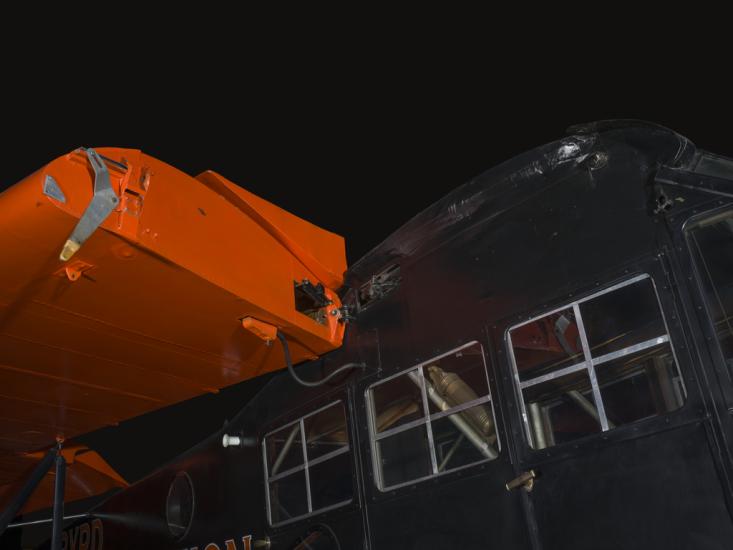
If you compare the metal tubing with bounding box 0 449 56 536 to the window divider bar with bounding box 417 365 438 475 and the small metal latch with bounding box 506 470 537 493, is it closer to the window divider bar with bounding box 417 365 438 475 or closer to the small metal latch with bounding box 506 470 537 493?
the window divider bar with bounding box 417 365 438 475

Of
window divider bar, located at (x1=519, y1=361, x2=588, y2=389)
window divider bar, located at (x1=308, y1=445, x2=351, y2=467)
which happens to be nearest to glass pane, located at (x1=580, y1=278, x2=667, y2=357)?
window divider bar, located at (x1=519, y1=361, x2=588, y2=389)

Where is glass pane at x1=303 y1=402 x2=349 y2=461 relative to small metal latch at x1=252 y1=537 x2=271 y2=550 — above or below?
above

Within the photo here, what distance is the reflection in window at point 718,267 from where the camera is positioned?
2789mm

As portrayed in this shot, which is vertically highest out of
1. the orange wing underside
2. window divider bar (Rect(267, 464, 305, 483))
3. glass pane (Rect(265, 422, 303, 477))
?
the orange wing underside

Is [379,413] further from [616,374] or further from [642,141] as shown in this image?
[642,141]

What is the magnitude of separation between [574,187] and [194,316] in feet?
7.55

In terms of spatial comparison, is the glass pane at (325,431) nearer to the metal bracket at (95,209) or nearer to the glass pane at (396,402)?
the glass pane at (396,402)

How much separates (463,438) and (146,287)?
1926 mm

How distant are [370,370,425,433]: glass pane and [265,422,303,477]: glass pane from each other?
783 millimetres

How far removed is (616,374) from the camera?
10.6ft

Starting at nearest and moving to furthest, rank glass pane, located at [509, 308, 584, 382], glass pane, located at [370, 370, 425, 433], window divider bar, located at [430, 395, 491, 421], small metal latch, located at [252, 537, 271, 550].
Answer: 1. glass pane, located at [509, 308, 584, 382]
2. window divider bar, located at [430, 395, 491, 421]
3. glass pane, located at [370, 370, 425, 433]
4. small metal latch, located at [252, 537, 271, 550]

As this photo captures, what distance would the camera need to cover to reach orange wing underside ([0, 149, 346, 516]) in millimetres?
3312

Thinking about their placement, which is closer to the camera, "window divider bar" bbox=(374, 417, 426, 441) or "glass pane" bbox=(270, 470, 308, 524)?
"window divider bar" bbox=(374, 417, 426, 441)

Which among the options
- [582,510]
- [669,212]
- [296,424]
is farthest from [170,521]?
[669,212]
